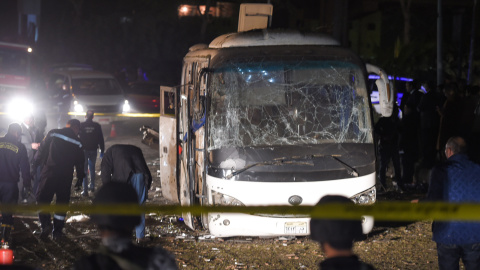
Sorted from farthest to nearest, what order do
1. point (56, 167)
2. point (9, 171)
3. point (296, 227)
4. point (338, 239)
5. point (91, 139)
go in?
point (91, 139) → point (56, 167) → point (9, 171) → point (296, 227) → point (338, 239)

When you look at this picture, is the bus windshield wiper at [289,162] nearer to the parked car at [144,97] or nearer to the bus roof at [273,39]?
the bus roof at [273,39]

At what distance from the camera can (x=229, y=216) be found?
8539 mm

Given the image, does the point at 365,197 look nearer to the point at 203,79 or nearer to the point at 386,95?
the point at 386,95

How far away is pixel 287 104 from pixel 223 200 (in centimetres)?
153

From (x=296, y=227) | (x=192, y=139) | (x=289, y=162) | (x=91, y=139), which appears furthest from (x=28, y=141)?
(x=296, y=227)

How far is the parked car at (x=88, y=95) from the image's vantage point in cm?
2216

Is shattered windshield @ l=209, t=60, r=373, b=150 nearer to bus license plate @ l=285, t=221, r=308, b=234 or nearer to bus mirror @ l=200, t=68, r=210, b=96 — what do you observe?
bus mirror @ l=200, t=68, r=210, b=96

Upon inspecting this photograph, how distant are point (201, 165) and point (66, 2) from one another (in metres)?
41.3

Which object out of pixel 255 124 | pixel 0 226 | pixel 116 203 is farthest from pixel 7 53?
pixel 116 203

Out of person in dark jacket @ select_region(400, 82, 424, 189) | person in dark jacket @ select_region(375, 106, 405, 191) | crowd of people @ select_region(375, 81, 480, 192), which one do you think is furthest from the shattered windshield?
person in dark jacket @ select_region(400, 82, 424, 189)

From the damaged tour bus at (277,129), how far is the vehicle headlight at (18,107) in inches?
492

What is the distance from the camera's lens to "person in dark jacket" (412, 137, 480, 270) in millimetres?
5473

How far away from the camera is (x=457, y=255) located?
5.61 meters

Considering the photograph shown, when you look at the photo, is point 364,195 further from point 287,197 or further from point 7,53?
point 7,53
